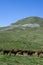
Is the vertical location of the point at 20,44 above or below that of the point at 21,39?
below

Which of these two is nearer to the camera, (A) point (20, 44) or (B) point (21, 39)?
(A) point (20, 44)

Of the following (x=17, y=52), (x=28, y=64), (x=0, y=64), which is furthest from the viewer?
(x=17, y=52)

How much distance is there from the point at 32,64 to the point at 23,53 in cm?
974

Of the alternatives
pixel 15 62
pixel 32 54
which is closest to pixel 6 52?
pixel 32 54

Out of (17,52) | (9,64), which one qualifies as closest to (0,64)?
(9,64)

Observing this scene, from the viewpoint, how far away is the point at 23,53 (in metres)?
34.5

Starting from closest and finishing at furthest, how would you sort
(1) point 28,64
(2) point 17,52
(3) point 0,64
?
(3) point 0,64, (1) point 28,64, (2) point 17,52

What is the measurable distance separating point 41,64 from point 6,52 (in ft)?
33.2

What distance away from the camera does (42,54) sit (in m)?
35.4

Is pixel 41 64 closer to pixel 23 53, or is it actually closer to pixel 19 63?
pixel 19 63

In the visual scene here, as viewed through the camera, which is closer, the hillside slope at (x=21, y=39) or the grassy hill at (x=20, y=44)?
the grassy hill at (x=20, y=44)

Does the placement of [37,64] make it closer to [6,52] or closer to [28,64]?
[28,64]

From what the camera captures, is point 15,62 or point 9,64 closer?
point 9,64

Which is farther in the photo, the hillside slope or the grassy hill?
the hillside slope
